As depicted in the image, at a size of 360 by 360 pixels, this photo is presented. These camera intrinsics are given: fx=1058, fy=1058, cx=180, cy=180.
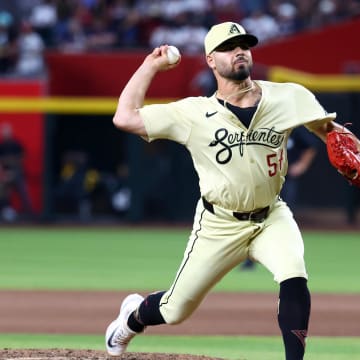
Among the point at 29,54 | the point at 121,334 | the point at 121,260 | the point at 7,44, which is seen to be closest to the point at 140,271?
the point at 121,260

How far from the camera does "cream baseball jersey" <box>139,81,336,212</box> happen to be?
5.69 m

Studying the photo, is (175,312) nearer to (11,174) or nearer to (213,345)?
(213,345)

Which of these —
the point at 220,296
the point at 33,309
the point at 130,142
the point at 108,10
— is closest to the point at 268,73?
the point at 130,142

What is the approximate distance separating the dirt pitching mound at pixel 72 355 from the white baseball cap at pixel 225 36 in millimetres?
1881

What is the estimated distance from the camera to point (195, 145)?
5.77m

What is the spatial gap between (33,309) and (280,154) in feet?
12.5

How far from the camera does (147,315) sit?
616 cm

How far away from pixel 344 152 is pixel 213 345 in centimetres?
197

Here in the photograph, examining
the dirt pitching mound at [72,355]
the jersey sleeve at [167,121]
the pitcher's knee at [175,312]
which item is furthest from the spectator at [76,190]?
the jersey sleeve at [167,121]

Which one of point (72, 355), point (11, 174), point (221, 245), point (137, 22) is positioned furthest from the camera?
point (137, 22)

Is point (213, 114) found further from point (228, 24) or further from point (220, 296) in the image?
point (220, 296)

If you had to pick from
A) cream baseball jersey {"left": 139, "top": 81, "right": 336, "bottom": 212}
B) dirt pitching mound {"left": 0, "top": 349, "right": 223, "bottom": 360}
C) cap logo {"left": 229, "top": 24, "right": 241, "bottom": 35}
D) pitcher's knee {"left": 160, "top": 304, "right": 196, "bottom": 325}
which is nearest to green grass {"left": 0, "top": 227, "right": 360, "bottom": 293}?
dirt pitching mound {"left": 0, "top": 349, "right": 223, "bottom": 360}

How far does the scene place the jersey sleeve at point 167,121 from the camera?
5.71m

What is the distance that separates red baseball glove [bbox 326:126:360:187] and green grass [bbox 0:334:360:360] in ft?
4.51
